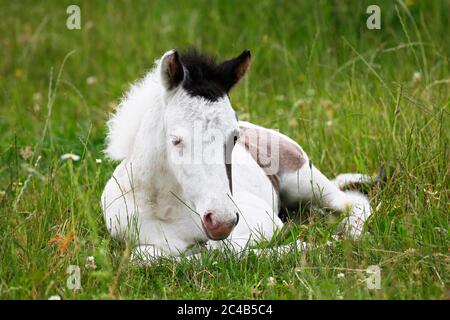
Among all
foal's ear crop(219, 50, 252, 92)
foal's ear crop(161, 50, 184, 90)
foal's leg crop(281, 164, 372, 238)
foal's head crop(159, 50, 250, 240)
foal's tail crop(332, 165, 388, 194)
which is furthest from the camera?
foal's leg crop(281, 164, 372, 238)

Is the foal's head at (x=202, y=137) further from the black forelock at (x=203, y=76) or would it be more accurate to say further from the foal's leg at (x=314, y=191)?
the foal's leg at (x=314, y=191)

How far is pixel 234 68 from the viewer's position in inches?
169

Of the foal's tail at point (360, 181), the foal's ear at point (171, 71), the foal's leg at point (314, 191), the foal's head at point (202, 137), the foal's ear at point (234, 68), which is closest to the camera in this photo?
the foal's head at point (202, 137)

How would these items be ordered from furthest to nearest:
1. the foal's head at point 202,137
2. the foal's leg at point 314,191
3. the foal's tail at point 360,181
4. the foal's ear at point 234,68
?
the foal's leg at point 314,191
the foal's tail at point 360,181
the foal's ear at point 234,68
the foal's head at point 202,137

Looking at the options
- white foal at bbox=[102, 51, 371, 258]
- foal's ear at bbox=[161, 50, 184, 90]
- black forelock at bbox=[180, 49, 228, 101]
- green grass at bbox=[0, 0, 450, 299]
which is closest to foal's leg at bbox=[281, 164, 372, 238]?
white foal at bbox=[102, 51, 371, 258]

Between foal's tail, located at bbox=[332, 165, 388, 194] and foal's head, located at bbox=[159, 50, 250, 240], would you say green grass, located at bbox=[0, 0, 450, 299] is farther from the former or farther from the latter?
foal's head, located at bbox=[159, 50, 250, 240]

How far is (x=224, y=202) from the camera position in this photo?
12.8 ft

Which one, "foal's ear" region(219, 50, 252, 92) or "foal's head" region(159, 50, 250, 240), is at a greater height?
"foal's ear" region(219, 50, 252, 92)

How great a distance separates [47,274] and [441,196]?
7.72 feet

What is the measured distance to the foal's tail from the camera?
17.3 feet

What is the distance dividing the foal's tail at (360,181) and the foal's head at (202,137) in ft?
5.03

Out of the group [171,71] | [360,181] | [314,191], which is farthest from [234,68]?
[360,181]

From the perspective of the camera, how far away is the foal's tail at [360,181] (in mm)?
5281

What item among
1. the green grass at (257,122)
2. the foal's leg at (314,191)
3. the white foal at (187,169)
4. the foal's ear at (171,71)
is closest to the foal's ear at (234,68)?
the white foal at (187,169)
